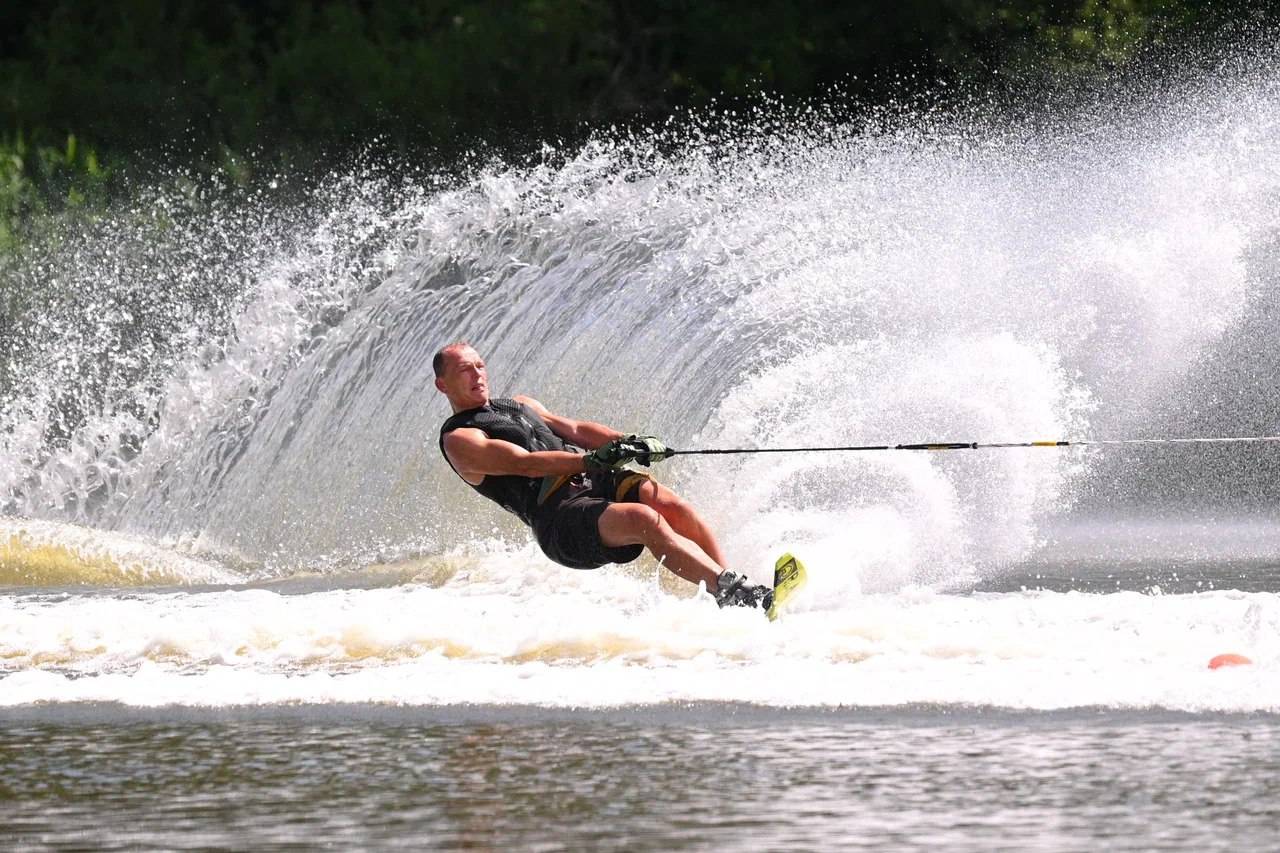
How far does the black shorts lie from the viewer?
859cm

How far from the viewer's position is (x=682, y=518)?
866 cm

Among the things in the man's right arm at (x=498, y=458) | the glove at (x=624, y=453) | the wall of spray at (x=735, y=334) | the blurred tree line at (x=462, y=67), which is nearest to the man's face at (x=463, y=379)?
the man's right arm at (x=498, y=458)

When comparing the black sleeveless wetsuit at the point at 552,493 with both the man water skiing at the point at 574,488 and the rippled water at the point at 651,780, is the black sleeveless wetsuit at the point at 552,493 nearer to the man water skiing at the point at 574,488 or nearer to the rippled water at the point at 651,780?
the man water skiing at the point at 574,488

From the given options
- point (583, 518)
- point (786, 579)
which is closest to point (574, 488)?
point (583, 518)

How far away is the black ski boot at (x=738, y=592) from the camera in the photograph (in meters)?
8.01

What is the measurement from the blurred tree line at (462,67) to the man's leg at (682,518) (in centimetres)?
1344

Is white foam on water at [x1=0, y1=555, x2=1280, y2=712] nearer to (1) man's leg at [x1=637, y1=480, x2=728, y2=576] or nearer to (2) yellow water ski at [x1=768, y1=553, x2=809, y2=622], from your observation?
(2) yellow water ski at [x1=768, y1=553, x2=809, y2=622]

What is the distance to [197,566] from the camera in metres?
12.1

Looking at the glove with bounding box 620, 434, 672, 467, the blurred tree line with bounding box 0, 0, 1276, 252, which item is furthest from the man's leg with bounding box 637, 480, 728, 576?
the blurred tree line with bounding box 0, 0, 1276, 252

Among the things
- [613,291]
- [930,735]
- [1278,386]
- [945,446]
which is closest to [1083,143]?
[1278,386]

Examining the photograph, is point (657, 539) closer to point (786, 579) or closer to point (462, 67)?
point (786, 579)

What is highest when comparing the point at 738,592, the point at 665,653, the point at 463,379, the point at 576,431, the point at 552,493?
the point at 463,379

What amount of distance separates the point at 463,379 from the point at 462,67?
16.8 metres

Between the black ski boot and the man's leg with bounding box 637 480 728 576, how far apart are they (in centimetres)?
48
